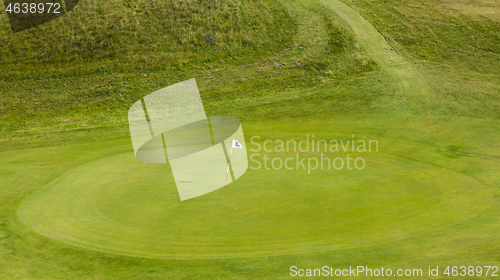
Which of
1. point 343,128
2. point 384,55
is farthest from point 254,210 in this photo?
point 384,55

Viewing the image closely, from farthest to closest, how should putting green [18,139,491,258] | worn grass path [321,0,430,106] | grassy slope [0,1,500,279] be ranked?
worn grass path [321,0,430,106], putting green [18,139,491,258], grassy slope [0,1,500,279]

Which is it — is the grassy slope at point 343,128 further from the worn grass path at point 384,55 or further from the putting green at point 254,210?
the worn grass path at point 384,55

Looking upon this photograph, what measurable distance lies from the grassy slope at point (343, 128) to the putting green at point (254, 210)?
49 cm

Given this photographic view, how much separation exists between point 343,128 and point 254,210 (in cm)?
1283

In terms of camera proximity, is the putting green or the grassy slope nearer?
the grassy slope

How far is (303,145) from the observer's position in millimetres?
23422

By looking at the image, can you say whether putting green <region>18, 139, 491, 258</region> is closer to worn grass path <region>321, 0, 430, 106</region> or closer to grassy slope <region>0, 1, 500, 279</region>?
grassy slope <region>0, 1, 500, 279</region>

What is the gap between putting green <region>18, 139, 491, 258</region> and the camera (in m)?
13.8

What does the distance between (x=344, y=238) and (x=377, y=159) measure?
25.5ft

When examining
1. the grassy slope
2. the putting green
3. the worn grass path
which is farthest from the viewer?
the worn grass path

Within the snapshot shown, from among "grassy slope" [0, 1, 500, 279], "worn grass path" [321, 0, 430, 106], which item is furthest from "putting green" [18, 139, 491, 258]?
"worn grass path" [321, 0, 430, 106]

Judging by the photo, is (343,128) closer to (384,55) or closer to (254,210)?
(254,210)

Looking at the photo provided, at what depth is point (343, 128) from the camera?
26641mm

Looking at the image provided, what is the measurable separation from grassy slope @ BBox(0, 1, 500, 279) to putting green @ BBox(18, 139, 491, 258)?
19.4 inches
